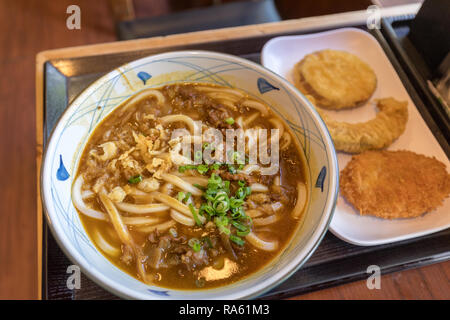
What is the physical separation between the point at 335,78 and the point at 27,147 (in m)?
2.73

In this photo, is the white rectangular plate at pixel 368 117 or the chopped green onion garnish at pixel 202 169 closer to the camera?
the chopped green onion garnish at pixel 202 169

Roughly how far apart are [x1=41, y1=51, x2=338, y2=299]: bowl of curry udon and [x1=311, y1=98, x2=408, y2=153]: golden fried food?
520 millimetres

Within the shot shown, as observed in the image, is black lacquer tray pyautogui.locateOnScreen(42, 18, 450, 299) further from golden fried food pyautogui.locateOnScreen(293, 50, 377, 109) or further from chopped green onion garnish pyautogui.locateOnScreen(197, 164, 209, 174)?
chopped green onion garnish pyautogui.locateOnScreen(197, 164, 209, 174)

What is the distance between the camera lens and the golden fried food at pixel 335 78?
8.00 ft

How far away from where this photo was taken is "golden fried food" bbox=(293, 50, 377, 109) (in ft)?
8.00

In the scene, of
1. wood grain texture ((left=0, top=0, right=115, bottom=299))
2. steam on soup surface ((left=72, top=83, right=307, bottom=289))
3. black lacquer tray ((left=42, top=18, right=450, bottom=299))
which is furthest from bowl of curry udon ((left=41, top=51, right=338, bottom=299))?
wood grain texture ((left=0, top=0, right=115, bottom=299))

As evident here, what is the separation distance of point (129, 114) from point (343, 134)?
1.40 m

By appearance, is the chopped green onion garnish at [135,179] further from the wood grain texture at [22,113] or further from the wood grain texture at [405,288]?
the wood grain texture at [405,288]

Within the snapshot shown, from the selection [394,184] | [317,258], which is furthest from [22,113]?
[394,184]

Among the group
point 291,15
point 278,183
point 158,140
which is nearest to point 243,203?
point 278,183

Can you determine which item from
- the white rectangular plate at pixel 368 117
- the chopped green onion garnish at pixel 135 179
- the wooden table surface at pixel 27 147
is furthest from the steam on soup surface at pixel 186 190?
the wooden table surface at pixel 27 147

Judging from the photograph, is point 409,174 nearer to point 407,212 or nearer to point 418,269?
point 407,212

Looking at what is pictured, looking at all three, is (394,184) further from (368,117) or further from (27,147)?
(27,147)

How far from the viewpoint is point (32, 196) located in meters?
2.88
